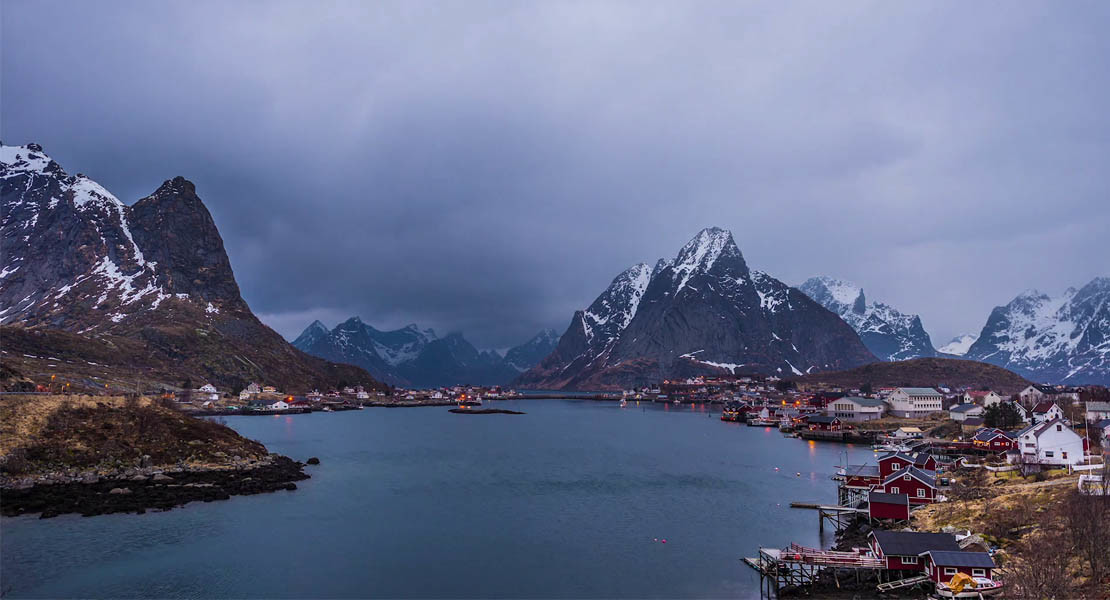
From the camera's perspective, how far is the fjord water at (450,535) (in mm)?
37781

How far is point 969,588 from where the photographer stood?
32594mm

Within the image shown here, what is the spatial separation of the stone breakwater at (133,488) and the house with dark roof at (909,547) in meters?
53.6


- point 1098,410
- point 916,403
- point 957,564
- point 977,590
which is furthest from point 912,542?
point 916,403

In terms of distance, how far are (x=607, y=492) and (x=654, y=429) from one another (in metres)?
84.5

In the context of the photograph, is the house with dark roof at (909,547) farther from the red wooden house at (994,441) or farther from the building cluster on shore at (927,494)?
the red wooden house at (994,441)

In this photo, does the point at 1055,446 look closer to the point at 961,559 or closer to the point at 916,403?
the point at 961,559

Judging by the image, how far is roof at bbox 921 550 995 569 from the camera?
33.3 meters

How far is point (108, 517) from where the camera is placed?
49.5 metres

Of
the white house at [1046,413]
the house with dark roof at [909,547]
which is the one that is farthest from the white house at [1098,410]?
the house with dark roof at [909,547]

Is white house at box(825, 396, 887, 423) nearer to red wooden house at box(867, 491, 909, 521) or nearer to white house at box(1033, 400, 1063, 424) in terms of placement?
white house at box(1033, 400, 1063, 424)

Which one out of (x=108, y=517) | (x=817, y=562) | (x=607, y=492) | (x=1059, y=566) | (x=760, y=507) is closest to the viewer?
(x=1059, y=566)

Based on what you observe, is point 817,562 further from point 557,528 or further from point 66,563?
point 66,563

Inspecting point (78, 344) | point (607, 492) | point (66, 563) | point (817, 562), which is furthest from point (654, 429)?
point (78, 344)

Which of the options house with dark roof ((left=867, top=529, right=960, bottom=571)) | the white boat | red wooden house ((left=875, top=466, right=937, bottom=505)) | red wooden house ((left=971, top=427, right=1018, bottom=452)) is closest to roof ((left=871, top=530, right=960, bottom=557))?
house with dark roof ((left=867, top=529, right=960, bottom=571))
